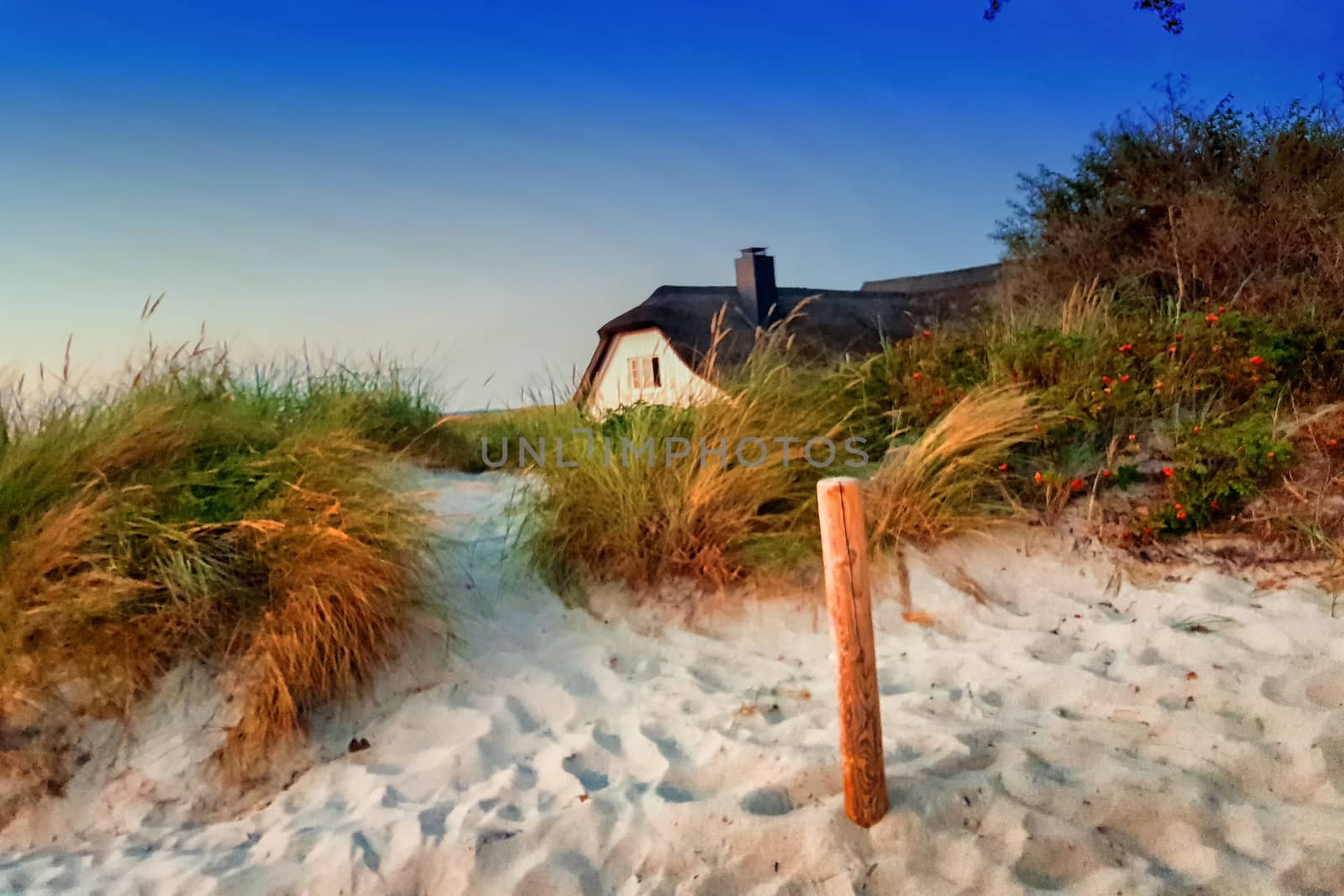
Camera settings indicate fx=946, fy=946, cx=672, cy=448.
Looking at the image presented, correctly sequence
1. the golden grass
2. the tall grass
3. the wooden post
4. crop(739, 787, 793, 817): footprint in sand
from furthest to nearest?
1. the golden grass
2. the tall grass
3. crop(739, 787, 793, 817): footprint in sand
4. the wooden post

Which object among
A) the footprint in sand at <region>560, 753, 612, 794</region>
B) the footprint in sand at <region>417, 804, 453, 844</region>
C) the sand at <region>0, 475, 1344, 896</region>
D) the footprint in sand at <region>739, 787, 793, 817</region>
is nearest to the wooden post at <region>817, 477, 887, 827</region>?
the sand at <region>0, 475, 1344, 896</region>

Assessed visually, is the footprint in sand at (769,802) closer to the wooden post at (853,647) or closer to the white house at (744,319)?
the wooden post at (853,647)

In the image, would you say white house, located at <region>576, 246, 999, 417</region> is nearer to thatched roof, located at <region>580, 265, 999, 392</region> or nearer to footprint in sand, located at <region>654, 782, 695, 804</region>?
thatched roof, located at <region>580, 265, 999, 392</region>

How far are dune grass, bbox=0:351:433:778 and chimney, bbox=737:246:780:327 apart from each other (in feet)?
29.7

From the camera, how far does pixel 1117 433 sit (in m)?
5.49

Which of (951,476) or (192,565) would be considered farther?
(951,476)

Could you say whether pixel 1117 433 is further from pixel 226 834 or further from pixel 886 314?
pixel 886 314

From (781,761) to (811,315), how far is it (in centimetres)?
1244

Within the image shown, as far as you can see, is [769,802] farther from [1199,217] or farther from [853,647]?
[1199,217]

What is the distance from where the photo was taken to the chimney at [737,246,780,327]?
1295 cm

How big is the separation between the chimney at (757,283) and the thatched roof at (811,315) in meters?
0.17

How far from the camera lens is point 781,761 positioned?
313 centimetres

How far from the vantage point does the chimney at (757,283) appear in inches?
510

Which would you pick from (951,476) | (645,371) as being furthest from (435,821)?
(645,371)
